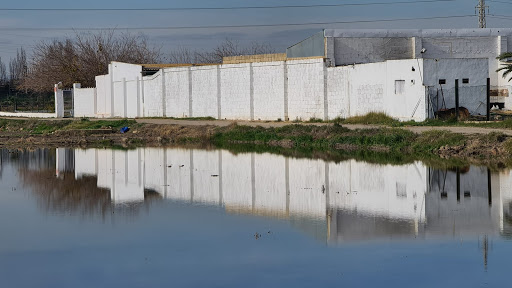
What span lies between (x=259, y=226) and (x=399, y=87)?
70.3 feet

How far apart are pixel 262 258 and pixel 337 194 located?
7.12 metres

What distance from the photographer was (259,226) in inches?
608

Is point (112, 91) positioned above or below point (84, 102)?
above

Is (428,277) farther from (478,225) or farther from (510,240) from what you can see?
(478,225)

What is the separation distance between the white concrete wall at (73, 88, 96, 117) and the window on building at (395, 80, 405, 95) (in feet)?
92.6

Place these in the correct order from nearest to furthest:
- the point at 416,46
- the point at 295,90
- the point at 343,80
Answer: the point at 343,80 < the point at 295,90 < the point at 416,46

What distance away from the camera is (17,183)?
945 inches

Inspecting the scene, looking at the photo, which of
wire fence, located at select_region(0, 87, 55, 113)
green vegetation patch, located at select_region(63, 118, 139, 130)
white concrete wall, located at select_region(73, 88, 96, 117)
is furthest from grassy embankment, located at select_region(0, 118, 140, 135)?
wire fence, located at select_region(0, 87, 55, 113)

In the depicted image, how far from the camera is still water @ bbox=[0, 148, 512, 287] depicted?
1134 centimetres

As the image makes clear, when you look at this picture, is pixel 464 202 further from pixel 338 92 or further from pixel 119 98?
pixel 119 98

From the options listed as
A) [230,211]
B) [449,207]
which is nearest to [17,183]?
[230,211]

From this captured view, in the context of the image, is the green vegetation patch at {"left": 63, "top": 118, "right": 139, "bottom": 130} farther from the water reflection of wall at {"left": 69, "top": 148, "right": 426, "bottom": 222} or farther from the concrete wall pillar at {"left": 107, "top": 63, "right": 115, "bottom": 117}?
the water reflection of wall at {"left": 69, "top": 148, "right": 426, "bottom": 222}

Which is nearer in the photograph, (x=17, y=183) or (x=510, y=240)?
→ (x=510, y=240)

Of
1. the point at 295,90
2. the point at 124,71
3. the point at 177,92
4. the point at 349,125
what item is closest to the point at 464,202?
the point at 349,125
